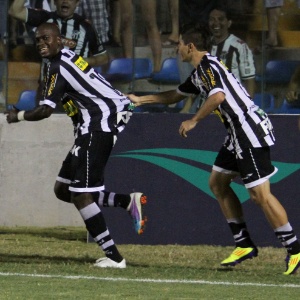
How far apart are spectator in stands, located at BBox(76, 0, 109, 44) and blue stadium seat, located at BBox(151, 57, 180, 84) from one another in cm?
86

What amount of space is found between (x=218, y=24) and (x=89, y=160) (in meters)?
4.19

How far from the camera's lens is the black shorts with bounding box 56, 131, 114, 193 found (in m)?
9.33

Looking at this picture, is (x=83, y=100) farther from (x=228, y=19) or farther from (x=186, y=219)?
(x=228, y=19)

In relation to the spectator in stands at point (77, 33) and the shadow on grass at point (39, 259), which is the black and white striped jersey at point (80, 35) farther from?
the shadow on grass at point (39, 259)

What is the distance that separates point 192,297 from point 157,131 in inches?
165

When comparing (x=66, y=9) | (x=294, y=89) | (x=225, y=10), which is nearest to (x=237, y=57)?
(x=225, y=10)

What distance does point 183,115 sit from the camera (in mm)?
11750

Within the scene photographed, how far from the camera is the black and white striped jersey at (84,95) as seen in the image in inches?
368

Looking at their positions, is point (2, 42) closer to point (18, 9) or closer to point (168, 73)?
point (18, 9)

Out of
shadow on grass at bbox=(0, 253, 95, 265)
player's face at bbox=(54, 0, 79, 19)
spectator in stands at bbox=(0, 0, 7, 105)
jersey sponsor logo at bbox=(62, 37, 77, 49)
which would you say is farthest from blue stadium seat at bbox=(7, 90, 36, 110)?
shadow on grass at bbox=(0, 253, 95, 265)

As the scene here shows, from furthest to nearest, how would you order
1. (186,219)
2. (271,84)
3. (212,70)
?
(271,84) < (186,219) < (212,70)

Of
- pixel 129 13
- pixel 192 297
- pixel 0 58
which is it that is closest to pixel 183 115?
pixel 129 13

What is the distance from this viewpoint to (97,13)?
13578 millimetres

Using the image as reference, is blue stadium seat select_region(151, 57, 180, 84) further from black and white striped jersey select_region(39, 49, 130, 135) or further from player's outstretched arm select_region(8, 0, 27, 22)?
black and white striped jersey select_region(39, 49, 130, 135)
